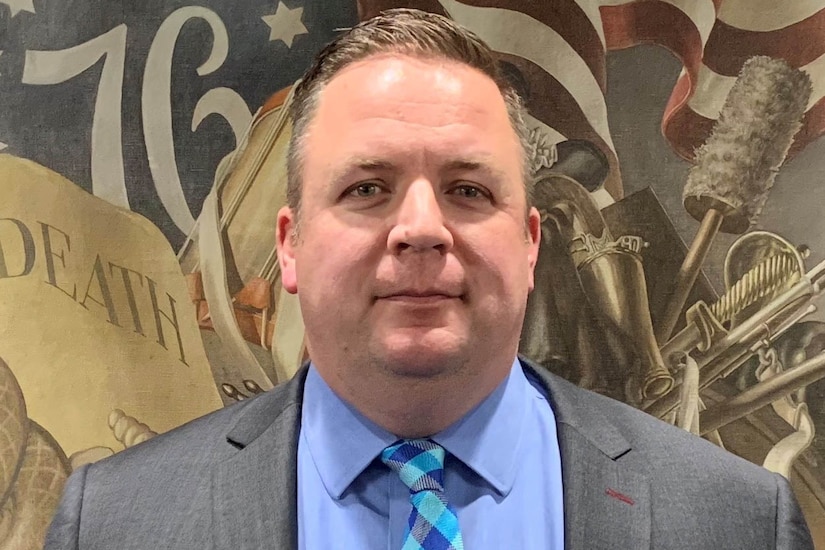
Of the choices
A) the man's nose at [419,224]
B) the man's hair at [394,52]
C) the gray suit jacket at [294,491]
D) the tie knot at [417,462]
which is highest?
the man's hair at [394,52]

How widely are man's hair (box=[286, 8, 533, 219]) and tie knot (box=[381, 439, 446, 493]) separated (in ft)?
1.21

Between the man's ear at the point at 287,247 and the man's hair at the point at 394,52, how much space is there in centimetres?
3

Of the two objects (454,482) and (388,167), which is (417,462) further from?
(388,167)

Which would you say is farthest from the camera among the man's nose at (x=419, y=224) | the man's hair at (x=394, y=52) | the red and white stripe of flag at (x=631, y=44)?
the red and white stripe of flag at (x=631, y=44)

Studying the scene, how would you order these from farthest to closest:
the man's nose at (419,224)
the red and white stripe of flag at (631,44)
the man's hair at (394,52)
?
the red and white stripe of flag at (631,44)
the man's hair at (394,52)
the man's nose at (419,224)

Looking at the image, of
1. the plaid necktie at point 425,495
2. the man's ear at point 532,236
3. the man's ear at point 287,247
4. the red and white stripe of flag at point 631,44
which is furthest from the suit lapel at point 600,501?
the red and white stripe of flag at point 631,44

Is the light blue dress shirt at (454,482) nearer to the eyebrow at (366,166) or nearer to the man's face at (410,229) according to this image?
the man's face at (410,229)

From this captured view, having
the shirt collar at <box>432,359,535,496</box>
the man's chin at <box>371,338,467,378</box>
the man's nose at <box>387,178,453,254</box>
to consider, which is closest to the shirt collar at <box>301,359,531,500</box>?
the shirt collar at <box>432,359,535,496</box>

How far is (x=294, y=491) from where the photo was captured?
2.87 feet

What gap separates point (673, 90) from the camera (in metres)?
1.24

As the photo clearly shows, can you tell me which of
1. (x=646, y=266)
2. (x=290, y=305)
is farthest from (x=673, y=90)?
(x=290, y=305)

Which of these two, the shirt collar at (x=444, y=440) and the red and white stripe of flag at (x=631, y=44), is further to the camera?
the red and white stripe of flag at (x=631, y=44)

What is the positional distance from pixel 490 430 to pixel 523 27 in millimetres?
812

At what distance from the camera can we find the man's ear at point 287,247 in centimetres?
93
